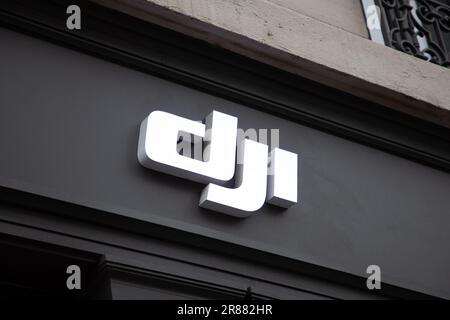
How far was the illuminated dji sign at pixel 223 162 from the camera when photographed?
5.00 meters

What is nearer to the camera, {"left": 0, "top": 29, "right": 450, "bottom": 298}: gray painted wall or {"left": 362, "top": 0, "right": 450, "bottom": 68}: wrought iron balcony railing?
{"left": 0, "top": 29, "right": 450, "bottom": 298}: gray painted wall

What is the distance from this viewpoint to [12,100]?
474 cm

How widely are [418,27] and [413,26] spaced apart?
0.18ft

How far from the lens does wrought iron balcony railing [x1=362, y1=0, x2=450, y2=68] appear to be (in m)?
6.85

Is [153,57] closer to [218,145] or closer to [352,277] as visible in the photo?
[218,145]

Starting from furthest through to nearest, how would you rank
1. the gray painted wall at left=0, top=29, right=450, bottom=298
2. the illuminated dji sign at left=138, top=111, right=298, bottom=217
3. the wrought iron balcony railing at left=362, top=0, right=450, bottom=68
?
the wrought iron balcony railing at left=362, top=0, right=450, bottom=68, the illuminated dji sign at left=138, top=111, right=298, bottom=217, the gray painted wall at left=0, top=29, right=450, bottom=298

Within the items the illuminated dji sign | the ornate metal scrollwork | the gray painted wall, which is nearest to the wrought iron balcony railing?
the ornate metal scrollwork

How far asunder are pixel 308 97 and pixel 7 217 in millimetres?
2633

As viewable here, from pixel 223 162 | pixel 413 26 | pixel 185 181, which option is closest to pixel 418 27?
pixel 413 26

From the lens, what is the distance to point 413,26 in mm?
7121

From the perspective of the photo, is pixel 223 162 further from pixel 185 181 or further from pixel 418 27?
Answer: pixel 418 27

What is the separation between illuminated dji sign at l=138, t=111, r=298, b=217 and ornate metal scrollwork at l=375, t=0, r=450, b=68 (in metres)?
2.01

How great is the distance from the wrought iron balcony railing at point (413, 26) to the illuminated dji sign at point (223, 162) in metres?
1.97

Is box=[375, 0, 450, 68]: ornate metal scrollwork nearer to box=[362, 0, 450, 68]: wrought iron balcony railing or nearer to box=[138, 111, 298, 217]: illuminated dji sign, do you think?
box=[362, 0, 450, 68]: wrought iron balcony railing
